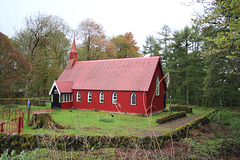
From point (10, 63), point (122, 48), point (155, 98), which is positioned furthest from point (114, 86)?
point (122, 48)

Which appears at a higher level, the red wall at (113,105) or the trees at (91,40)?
the trees at (91,40)

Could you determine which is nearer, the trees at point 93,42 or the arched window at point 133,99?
the arched window at point 133,99

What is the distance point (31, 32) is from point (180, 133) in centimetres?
2992

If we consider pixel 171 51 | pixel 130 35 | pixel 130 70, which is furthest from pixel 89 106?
pixel 130 35

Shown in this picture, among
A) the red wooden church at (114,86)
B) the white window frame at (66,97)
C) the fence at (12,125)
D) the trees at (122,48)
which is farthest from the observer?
the trees at (122,48)

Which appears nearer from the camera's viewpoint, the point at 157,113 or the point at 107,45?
the point at 157,113

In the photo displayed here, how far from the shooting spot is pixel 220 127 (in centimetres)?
1293

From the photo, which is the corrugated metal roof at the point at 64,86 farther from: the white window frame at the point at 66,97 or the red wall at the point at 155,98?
the red wall at the point at 155,98

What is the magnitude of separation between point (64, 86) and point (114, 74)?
23.0 ft

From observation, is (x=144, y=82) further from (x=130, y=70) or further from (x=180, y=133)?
(x=180, y=133)

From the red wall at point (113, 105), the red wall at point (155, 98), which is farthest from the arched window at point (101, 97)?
the red wall at point (155, 98)

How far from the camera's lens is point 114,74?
2395 cm

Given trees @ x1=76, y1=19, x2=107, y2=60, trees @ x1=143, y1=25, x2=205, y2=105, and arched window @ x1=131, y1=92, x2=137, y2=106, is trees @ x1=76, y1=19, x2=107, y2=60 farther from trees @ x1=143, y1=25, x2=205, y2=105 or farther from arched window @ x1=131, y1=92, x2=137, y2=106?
arched window @ x1=131, y1=92, x2=137, y2=106

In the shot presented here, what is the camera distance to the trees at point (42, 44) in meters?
31.2
